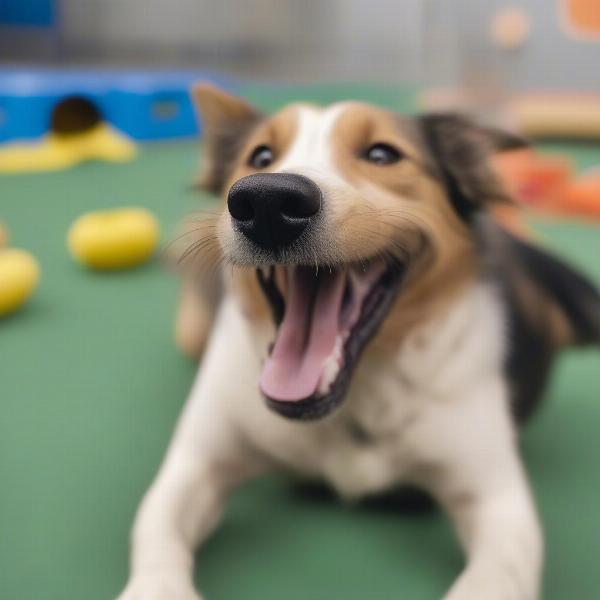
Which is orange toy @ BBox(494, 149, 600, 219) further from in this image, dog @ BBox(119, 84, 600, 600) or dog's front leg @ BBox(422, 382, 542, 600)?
dog's front leg @ BBox(422, 382, 542, 600)

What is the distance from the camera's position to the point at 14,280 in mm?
2422

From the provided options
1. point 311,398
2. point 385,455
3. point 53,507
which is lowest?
point 53,507

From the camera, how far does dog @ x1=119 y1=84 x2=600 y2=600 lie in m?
1.25

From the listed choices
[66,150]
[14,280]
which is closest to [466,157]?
[14,280]

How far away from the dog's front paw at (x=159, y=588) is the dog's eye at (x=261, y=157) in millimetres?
733

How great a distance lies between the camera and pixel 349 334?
1.36m

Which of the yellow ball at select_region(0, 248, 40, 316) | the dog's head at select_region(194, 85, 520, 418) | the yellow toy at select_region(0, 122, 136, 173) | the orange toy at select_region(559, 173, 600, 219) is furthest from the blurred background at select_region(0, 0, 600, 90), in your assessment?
the dog's head at select_region(194, 85, 520, 418)

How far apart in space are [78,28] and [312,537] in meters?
8.98

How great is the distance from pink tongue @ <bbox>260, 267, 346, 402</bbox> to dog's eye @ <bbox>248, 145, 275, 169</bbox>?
0.23 meters

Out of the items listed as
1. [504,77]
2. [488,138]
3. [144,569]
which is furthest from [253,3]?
[144,569]

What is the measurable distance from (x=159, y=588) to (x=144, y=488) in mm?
451

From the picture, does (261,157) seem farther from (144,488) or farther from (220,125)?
(144,488)

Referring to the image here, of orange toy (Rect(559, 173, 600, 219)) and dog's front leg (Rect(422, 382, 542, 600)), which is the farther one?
orange toy (Rect(559, 173, 600, 219))

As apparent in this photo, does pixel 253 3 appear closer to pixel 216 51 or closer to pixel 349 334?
pixel 216 51
